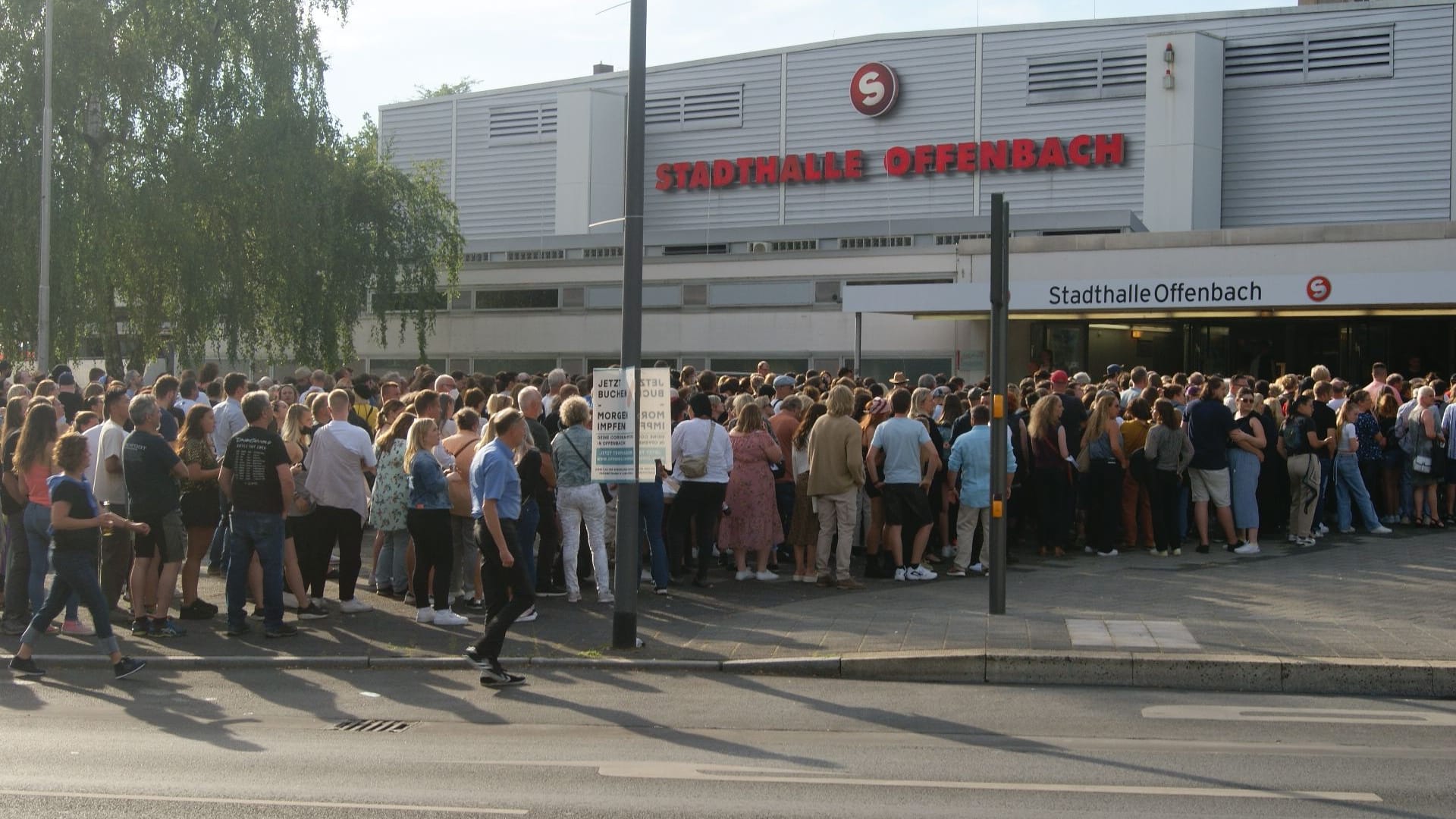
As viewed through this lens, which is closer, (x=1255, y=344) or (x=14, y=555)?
(x=14, y=555)

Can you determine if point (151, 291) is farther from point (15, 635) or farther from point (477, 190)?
point (477, 190)

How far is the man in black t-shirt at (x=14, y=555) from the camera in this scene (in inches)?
437

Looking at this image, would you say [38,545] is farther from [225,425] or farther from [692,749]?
[692,749]

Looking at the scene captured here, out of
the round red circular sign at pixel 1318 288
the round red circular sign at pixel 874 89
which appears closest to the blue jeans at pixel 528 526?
the round red circular sign at pixel 1318 288

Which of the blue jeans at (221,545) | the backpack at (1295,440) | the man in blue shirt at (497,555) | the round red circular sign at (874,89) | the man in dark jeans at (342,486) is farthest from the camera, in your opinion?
the round red circular sign at (874,89)

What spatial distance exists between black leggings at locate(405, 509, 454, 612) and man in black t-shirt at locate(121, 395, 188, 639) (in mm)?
1797

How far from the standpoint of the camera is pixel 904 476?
13359mm

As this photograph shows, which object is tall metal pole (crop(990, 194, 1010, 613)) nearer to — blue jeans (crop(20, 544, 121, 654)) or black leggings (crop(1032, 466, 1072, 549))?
black leggings (crop(1032, 466, 1072, 549))

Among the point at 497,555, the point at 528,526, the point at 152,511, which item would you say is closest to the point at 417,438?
the point at 528,526

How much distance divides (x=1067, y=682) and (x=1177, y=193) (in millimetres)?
32304

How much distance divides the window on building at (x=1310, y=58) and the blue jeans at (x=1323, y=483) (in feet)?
81.0

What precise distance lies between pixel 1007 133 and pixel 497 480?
34.8 metres

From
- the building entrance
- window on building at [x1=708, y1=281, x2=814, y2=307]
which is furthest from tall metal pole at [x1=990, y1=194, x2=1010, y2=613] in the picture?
window on building at [x1=708, y1=281, x2=814, y2=307]

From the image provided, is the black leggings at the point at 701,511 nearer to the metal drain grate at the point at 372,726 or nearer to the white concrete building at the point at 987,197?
the metal drain grate at the point at 372,726
